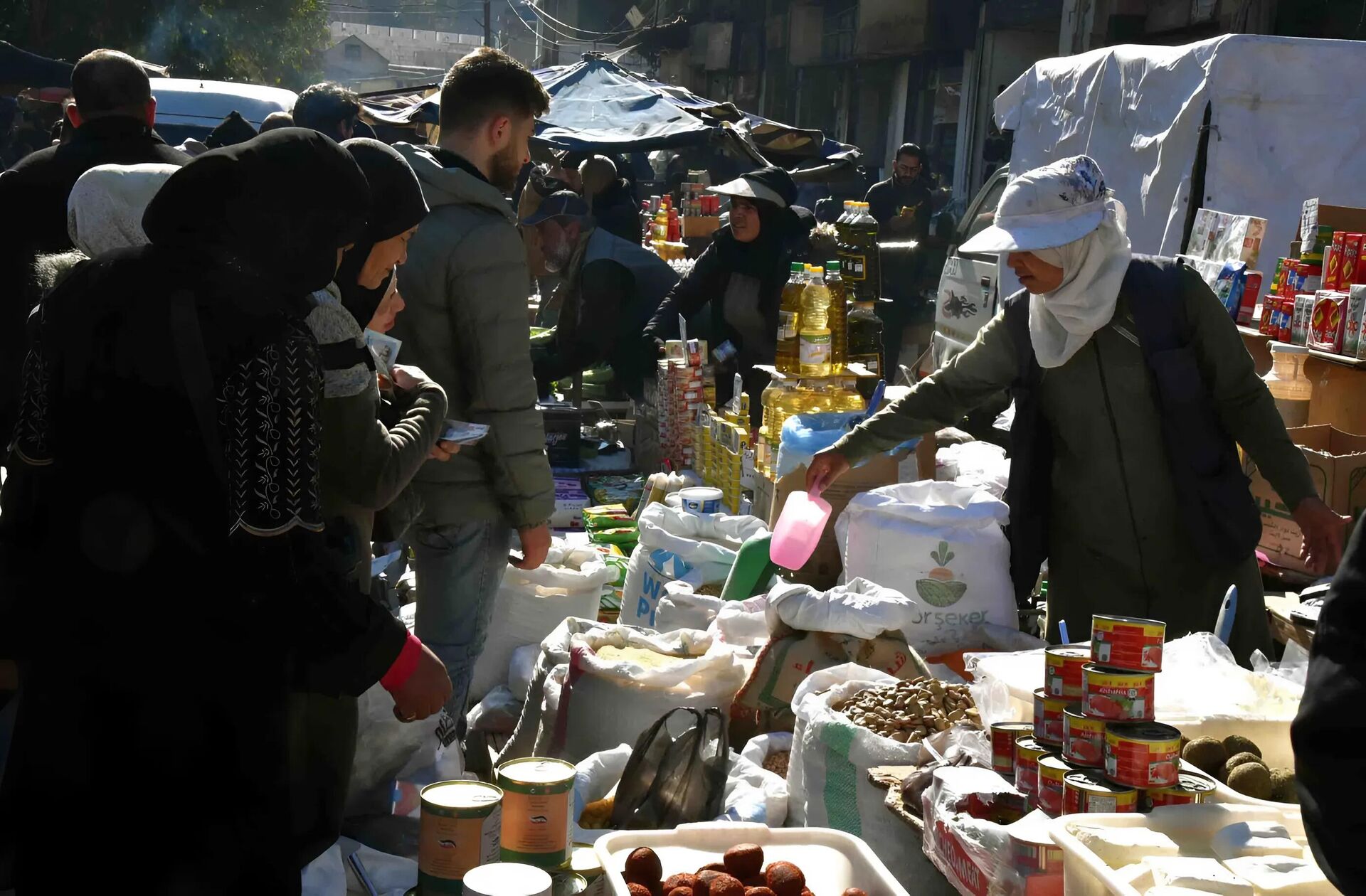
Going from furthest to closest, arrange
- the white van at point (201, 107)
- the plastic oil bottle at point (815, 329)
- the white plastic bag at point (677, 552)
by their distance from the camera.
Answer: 1. the white van at point (201, 107)
2. the plastic oil bottle at point (815, 329)
3. the white plastic bag at point (677, 552)

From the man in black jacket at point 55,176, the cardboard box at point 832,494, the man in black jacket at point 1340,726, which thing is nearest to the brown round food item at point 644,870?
the man in black jacket at point 1340,726

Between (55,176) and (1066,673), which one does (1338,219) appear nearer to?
(1066,673)

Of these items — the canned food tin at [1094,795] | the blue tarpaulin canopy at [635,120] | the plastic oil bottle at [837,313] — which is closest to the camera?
the canned food tin at [1094,795]

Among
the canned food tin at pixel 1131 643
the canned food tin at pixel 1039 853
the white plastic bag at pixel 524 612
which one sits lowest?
the white plastic bag at pixel 524 612

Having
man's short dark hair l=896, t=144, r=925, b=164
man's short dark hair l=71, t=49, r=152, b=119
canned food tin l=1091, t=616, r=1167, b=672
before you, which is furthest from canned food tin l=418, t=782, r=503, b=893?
man's short dark hair l=896, t=144, r=925, b=164

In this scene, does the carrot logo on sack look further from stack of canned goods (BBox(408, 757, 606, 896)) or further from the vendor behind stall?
the vendor behind stall

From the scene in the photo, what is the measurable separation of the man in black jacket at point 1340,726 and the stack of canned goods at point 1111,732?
90 centimetres

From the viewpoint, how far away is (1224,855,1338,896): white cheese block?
2.03m

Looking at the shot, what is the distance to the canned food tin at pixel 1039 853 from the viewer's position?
2.39 metres

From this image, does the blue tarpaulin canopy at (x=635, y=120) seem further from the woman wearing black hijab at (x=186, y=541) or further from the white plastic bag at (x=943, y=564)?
the woman wearing black hijab at (x=186, y=541)

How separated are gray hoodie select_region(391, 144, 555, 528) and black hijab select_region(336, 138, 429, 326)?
0.60 metres

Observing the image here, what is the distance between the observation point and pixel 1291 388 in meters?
4.83

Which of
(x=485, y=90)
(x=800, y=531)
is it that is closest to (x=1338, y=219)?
(x=800, y=531)

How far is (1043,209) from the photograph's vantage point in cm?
348
